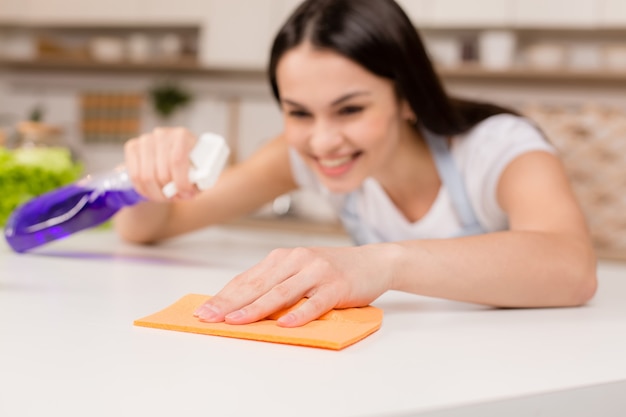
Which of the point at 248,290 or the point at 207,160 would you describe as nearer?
the point at 248,290

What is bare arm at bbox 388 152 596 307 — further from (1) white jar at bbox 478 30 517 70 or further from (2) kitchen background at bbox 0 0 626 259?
(1) white jar at bbox 478 30 517 70

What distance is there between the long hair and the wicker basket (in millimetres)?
822

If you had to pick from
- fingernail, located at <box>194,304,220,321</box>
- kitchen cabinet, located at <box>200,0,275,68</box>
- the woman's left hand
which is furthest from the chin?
kitchen cabinet, located at <box>200,0,275,68</box>

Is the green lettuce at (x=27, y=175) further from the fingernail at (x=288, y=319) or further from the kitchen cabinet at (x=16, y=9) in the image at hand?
the kitchen cabinet at (x=16, y=9)

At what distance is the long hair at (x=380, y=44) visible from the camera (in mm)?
1188

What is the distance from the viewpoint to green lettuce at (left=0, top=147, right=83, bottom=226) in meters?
1.36

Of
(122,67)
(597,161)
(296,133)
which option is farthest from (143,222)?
(122,67)

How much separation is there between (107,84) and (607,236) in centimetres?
289

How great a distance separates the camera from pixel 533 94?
347cm

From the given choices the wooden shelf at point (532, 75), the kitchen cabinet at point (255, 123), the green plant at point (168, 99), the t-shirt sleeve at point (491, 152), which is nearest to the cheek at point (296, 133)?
the t-shirt sleeve at point (491, 152)

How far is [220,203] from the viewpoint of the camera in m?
1.54

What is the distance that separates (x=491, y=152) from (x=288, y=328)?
682 mm

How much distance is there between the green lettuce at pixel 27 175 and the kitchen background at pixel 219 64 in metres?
1.31

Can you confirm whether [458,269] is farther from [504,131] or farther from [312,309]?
[504,131]
